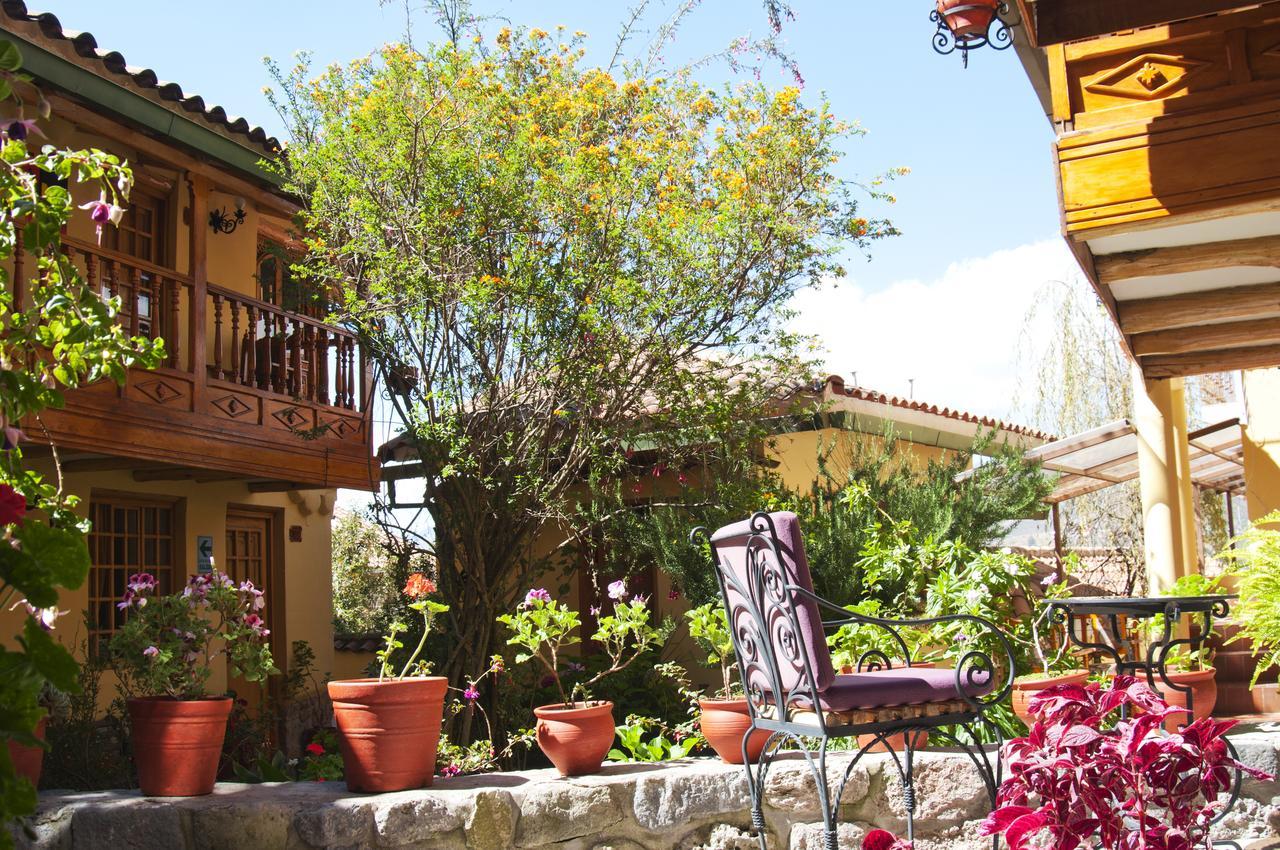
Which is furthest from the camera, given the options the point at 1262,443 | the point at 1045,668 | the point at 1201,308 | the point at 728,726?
the point at 1262,443

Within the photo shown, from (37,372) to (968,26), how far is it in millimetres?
3552

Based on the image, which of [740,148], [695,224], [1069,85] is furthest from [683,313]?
[1069,85]

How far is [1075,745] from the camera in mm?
1714

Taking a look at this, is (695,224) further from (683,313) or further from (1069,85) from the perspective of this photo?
(1069,85)

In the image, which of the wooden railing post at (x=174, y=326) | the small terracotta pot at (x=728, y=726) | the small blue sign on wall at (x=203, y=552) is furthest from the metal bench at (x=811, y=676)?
the small blue sign on wall at (x=203, y=552)

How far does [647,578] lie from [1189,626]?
16.6 ft

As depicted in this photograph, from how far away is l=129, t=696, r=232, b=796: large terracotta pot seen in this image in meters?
4.14

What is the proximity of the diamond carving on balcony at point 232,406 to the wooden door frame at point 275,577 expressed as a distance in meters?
2.15

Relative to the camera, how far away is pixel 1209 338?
20.1 ft

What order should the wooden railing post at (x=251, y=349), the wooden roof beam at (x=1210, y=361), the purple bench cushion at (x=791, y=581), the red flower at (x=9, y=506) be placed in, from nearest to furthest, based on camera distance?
the red flower at (x=9, y=506), the purple bench cushion at (x=791, y=581), the wooden roof beam at (x=1210, y=361), the wooden railing post at (x=251, y=349)

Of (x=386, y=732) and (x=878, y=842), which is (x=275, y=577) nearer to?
(x=386, y=732)

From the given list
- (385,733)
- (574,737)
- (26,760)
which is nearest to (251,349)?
(26,760)

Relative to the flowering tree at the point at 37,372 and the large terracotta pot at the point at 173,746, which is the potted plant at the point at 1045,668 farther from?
the flowering tree at the point at 37,372

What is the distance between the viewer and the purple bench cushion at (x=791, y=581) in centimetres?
305
